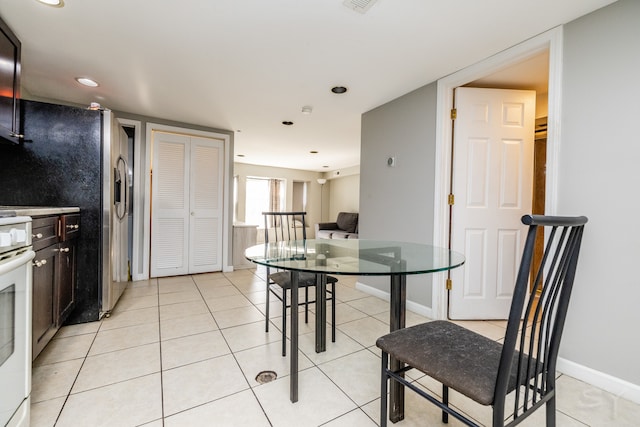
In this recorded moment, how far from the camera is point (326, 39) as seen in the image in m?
2.04

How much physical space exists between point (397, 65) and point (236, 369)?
2.61 m

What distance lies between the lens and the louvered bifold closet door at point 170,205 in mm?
3857

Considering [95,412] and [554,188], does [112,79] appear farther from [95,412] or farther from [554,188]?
[554,188]

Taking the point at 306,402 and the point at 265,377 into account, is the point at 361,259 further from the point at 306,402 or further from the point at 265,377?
the point at 265,377

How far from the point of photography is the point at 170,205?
13.0ft

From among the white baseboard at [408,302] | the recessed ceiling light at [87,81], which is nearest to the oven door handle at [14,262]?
the recessed ceiling light at [87,81]

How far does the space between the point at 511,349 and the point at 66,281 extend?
282 centimetres

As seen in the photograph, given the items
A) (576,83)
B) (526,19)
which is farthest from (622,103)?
(526,19)

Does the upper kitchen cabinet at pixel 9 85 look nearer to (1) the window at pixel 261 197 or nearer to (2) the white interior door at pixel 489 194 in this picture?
(2) the white interior door at pixel 489 194

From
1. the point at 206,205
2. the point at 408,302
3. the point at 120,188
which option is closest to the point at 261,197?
the point at 206,205

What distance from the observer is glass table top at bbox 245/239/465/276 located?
124cm

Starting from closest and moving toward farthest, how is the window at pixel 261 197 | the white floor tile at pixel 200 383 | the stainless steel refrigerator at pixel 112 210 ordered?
the white floor tile at pixel 200 383 < the stainless steel refrigerator at pixel 112 210 < the window at pixel 261 197

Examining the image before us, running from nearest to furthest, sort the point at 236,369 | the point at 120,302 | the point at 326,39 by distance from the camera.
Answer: the point at 236,369 < the point at 326,39 < the point at 120,302

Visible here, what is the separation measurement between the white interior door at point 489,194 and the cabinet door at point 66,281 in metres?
3.17
